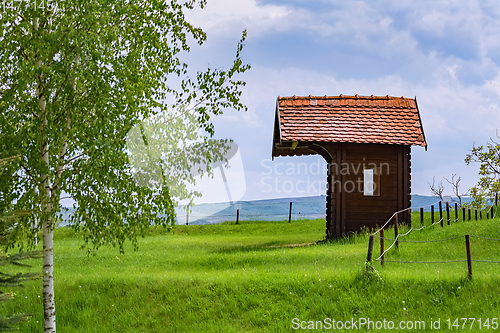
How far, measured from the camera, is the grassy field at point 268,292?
38.8 ft

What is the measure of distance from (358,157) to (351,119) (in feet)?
6.28

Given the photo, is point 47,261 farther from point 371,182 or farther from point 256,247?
point 371,182

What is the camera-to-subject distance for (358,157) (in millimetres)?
22188

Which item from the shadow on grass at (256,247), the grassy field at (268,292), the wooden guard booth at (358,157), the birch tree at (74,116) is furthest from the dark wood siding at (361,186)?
the birch tree at (74,116)

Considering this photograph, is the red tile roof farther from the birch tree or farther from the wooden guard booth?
the birch tree

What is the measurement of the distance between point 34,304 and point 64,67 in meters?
7.97

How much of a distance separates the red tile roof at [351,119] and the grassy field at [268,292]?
5602 mm

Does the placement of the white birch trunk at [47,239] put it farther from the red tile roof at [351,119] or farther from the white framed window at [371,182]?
the white framed window at [371,182]

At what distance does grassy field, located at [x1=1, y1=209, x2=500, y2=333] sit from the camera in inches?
466

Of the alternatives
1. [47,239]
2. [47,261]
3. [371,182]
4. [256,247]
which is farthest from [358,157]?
[47,261]

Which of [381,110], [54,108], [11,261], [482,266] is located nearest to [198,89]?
[54,108]

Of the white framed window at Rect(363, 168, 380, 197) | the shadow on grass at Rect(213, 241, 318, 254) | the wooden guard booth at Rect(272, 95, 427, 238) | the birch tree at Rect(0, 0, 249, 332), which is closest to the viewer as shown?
the birch tree at Rect(0, 0, 249, 332)

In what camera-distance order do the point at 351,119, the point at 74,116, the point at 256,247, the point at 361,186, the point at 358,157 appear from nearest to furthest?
the point at 74,116, the point at 256,247, the point at 361,186, the point at 358,157, the point at 351,119

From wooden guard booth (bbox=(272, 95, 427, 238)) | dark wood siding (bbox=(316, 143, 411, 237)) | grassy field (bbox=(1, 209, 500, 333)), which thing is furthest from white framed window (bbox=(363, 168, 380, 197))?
grassy field (bbox=(1, 209, 500, 333))
